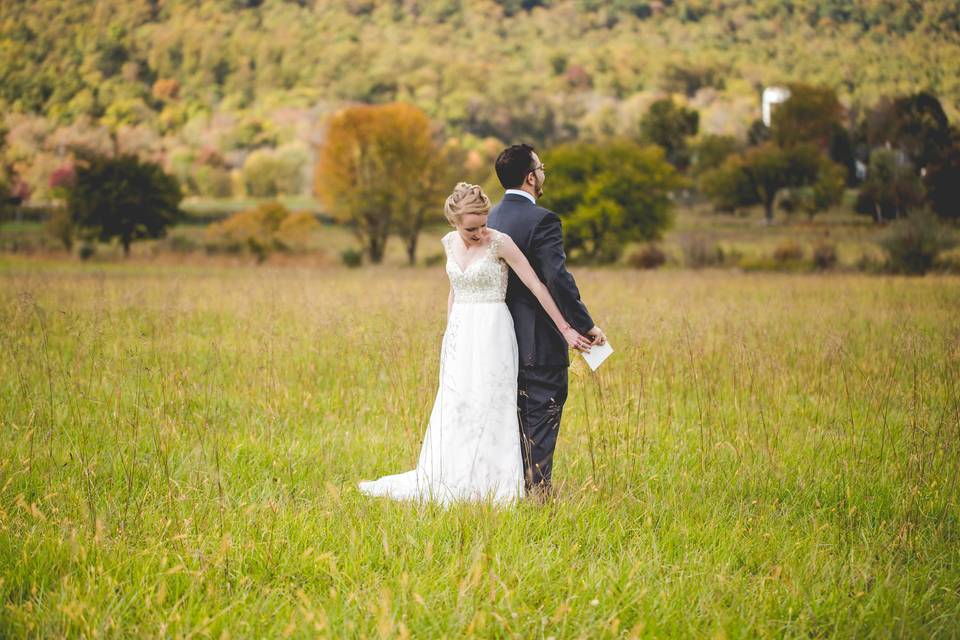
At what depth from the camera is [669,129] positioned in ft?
215

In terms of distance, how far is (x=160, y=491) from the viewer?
4.50 meters

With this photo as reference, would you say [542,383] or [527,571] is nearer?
[527,571]

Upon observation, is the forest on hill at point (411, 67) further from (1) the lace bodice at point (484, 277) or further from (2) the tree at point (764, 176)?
Result: (1) the lace bodice at point (484, 277)

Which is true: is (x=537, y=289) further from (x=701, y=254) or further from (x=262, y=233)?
(x=262, y=233)

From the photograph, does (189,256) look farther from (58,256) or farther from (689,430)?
(689,430)

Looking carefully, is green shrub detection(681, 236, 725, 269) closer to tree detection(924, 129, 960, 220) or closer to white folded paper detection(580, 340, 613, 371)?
tree detection(924, 129, 960, 220)

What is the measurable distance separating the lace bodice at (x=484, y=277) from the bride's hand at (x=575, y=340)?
50 centimetres

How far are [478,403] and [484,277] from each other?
33.5 inches

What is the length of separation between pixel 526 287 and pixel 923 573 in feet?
9.07

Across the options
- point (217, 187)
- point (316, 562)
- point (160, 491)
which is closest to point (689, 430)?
point (316, 562)

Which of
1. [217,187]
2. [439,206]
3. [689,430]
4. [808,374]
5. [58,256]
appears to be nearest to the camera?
[689,430]

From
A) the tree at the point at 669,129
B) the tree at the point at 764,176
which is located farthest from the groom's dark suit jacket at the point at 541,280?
the tree at the point at 669,129

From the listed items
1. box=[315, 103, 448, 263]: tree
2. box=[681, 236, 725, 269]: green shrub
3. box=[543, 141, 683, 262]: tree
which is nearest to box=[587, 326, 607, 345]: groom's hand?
box=[681, 236, 725, 269]: green shrub

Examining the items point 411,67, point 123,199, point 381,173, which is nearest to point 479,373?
point 123,199
